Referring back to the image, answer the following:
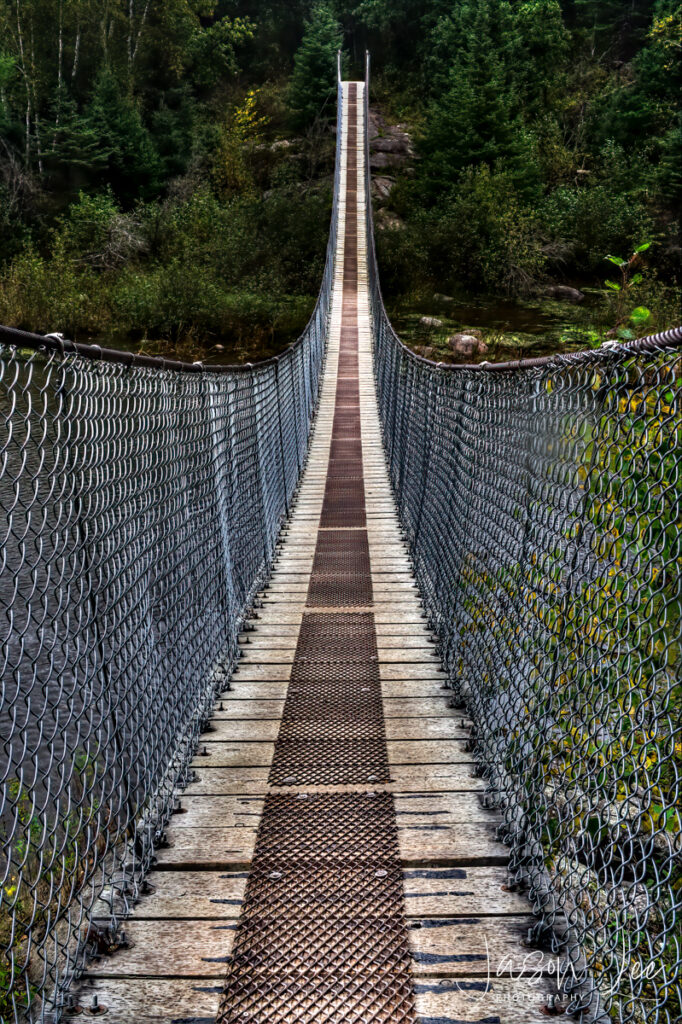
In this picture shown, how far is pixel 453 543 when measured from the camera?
9.34 feet

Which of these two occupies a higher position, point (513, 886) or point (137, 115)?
point (137, 115)

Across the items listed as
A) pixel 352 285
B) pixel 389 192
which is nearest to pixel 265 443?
pixel 352 285

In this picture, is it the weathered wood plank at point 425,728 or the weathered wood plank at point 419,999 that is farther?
the weathered wood plank at point 425,728

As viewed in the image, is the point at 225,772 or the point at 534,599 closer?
the point at 534,599

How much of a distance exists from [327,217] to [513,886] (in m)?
19.0

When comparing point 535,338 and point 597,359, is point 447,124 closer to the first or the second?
point 535,338

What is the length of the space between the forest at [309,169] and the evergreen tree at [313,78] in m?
0.08

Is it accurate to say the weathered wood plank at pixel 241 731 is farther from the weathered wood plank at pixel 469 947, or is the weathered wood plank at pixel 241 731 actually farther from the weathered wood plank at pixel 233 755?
the weathered wood plank at pixel 469 947

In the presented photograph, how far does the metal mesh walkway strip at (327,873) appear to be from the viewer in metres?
1.36

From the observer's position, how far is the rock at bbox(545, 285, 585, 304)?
1557 cm

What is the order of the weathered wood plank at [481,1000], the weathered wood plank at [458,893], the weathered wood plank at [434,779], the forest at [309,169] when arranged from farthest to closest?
the forest at [309,169] → the weathered wood plank at [434,779] → the weathered wood plank at [458,893] → the weathered wood plank at [481,1000]

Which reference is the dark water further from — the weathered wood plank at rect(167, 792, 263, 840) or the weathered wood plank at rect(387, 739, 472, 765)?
the weathered wood plank at rect(167, 792, 263, 840)

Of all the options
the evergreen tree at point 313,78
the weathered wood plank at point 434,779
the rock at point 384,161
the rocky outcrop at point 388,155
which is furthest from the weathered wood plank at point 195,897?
the evergreen tree at point 313,78

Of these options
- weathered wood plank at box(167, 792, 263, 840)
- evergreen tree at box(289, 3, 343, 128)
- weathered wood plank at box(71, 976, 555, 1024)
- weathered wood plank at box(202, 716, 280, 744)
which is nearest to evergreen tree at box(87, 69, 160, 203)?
evergreen tree at box(289, 3, 343, 128)
